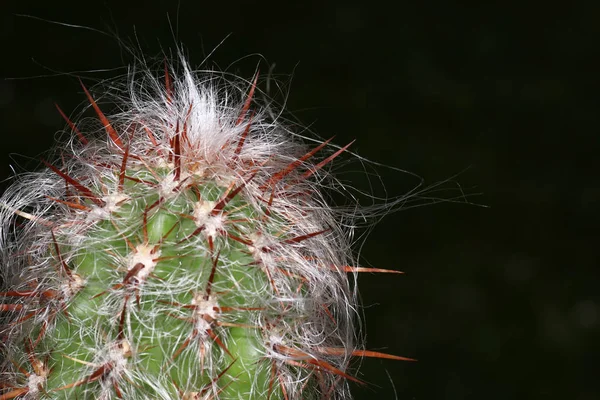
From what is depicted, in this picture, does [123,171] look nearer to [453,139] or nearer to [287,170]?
[287,170]

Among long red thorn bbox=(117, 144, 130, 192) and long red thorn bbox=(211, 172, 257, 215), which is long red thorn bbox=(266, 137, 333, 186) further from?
long red thorn bbox=(117, 144, 130, 192)

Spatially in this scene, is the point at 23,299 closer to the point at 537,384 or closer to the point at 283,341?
the point at 283,341

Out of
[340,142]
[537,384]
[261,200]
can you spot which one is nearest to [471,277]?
[537,384]

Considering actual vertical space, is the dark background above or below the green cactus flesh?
below

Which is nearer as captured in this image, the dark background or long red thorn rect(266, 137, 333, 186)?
long red thorn rect(266, 137, 333, 186)

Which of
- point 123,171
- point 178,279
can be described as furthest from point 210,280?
point 123,171

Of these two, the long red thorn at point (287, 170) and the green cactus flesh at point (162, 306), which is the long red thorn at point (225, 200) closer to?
the green cactus flesh at point (162, 306)

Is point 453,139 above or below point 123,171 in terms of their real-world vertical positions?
below

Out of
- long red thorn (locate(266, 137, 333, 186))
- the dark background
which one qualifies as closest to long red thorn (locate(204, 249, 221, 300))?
long red thorn (locate(266, 137, 333, 186))
